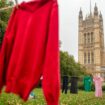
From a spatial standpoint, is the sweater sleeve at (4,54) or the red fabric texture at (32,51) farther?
the sweater sleeve at (4,54)

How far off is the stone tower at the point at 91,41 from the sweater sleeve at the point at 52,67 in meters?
115

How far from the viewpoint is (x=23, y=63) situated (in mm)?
4828

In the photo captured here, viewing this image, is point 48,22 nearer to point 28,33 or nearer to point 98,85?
point 28,33

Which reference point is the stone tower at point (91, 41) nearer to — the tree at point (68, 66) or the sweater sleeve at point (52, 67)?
the tree at point (68, 66)

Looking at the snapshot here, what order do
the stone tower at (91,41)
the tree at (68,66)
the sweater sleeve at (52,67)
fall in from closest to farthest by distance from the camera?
the sweater sleeve at (52,67)
the tree at (68,66)
the stone tower at (91,41)

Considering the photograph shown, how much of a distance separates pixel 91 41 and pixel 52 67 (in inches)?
4684

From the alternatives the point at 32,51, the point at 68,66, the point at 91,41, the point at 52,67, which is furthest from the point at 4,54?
the point at 91,41

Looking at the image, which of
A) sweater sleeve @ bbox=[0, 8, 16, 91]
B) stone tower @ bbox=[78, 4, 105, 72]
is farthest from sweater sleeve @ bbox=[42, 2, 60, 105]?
stone tower @ bbox=[78, 4, 105, 72]

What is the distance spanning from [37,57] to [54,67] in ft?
0.87

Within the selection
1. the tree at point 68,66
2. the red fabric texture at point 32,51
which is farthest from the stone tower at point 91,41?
the red fabric texture at point 32,51

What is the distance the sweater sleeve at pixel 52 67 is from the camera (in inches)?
180

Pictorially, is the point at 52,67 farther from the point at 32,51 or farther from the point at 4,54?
the point at 4,54

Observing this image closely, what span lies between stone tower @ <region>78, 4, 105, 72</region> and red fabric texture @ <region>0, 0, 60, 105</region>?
4525 inches

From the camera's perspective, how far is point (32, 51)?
4.85 meters
